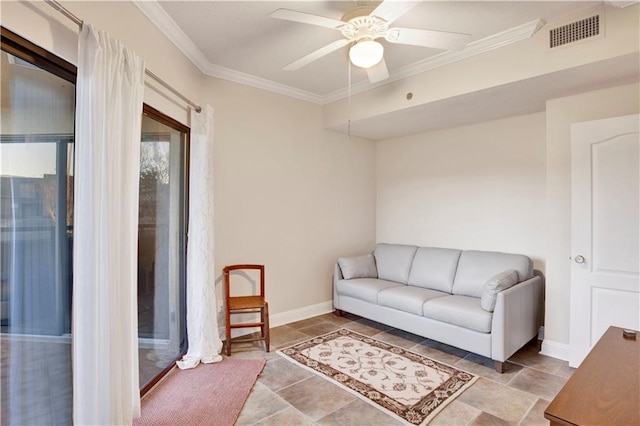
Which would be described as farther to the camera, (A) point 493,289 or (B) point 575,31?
(A) point 493,289

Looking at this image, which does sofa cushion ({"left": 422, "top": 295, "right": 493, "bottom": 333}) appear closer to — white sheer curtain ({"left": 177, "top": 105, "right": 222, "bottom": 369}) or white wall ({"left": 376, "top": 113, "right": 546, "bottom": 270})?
white wall ({"left": 376, "top": 113, "right": 546, "bottom": 270})

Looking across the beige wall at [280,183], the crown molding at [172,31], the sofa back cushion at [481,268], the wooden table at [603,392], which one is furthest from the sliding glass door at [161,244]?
the sofa back cushion at [481,268]

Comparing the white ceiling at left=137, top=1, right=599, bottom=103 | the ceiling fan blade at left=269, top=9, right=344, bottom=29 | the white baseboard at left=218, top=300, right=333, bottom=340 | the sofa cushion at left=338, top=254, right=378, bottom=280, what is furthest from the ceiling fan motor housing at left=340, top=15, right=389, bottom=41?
the white baseboard at left=218, top=300, right=333, bottom=340

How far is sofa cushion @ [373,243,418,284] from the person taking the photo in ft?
13.5

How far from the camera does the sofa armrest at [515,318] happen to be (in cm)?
277

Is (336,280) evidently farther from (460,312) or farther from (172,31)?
(172,31)

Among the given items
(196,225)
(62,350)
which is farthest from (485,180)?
(62,350)

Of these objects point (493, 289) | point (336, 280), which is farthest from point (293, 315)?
point (493, 289)

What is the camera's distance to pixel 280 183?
3930 millimetres

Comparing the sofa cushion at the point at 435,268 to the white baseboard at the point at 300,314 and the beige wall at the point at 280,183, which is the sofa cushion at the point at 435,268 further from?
the white baseboard at the point at 300,314

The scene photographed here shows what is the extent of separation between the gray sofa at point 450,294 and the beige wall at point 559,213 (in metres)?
0.19

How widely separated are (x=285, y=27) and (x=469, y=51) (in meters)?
1.57

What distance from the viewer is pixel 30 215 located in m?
1.51

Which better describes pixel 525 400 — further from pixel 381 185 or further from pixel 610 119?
pixel 381 185
